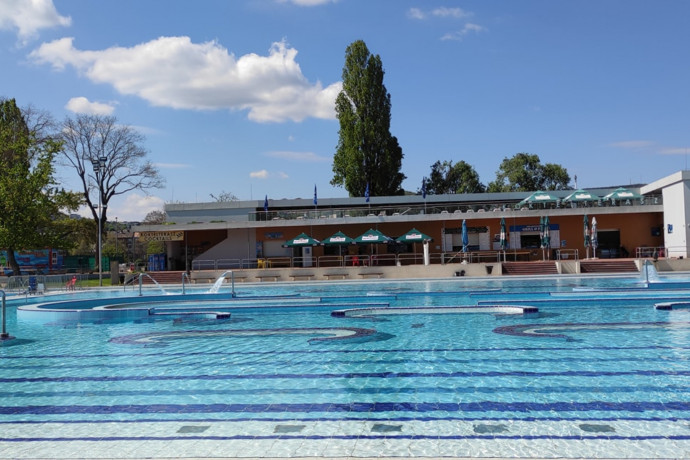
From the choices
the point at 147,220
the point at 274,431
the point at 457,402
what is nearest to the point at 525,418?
the point at 457,402

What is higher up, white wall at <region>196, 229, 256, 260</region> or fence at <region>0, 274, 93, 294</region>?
white wall at <region>196, 229, 256, 260</region>

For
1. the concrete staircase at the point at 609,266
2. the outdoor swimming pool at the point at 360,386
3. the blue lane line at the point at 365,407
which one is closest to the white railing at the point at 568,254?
the concrete staircase at the point at 609,266

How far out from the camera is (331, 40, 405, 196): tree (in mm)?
44031

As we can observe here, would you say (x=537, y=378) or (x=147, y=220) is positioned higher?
(x=147, y=220)

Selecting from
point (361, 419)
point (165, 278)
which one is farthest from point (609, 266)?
point (361, 419)

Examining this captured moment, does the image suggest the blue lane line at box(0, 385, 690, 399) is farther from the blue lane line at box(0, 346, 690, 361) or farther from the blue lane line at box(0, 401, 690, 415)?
the blue lane line at box(0, 346, 690, 361)

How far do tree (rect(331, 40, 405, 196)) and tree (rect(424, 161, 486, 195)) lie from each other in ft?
46.1

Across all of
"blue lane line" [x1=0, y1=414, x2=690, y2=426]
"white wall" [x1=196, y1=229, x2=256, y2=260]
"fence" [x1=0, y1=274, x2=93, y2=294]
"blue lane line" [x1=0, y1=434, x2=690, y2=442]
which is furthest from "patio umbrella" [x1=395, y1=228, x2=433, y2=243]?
"blue lane line" [x1=0, y1=434, x2=690, y2=442]

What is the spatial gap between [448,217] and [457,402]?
95.7 ft

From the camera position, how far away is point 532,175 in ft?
191

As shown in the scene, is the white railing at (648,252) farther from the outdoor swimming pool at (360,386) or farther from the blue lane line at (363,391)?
the blue lane line at (363,391)

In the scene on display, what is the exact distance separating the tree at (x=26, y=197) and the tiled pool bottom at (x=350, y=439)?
30.9m

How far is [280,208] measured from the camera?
44.3 meters

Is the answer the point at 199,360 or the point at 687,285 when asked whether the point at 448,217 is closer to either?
the point at 687,285
